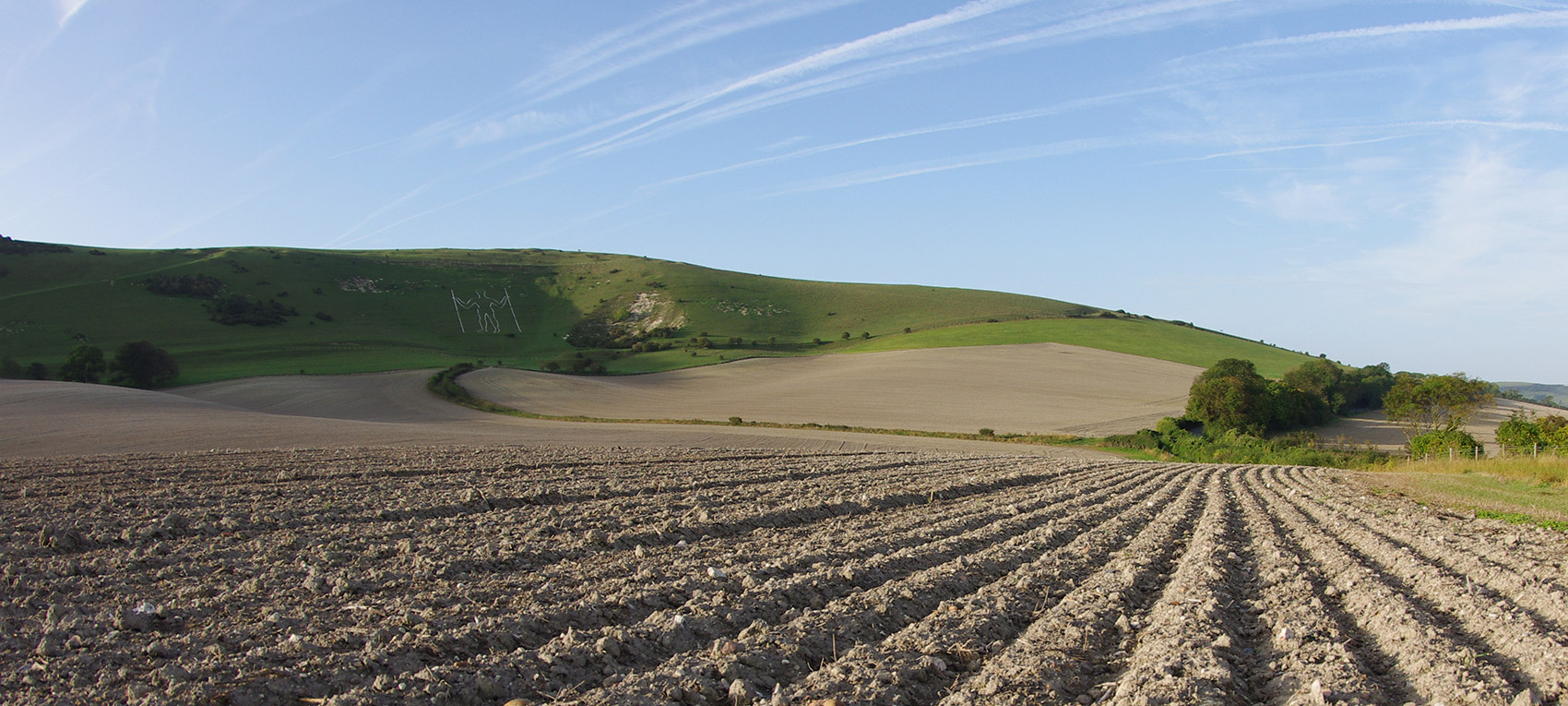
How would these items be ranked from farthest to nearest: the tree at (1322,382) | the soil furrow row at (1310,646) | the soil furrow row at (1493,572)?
the tree at (1322,382)
the soil furrow row at (1493,572)
the soil furrow row at (1310,646)

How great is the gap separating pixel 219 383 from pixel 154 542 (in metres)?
58.0

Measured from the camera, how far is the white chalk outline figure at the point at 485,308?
104 m

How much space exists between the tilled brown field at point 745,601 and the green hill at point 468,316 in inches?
2415

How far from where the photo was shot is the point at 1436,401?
52.9 metres

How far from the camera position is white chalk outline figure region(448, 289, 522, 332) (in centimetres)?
10431

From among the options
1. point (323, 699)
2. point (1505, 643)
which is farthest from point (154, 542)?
point (1505, 643)

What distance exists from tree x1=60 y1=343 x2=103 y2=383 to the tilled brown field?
5569 cm

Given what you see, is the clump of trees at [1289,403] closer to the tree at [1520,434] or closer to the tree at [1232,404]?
the tree at [1232,404]

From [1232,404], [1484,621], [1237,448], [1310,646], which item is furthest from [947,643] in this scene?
[1232,404]

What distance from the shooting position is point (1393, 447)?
5034 cm

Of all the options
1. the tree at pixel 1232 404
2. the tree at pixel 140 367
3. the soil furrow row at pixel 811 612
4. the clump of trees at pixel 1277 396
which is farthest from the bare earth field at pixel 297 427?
the soil furrow row at pixel 811 612

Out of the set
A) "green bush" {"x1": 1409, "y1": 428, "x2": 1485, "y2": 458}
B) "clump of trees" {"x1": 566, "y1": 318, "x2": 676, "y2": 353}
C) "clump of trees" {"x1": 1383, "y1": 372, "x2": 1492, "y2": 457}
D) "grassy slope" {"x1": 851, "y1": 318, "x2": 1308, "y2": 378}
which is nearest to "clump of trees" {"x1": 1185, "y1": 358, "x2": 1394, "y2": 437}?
"clump of trees" {"x1": 1383, "y1": 372, "x2": 1492, "y2": 457}

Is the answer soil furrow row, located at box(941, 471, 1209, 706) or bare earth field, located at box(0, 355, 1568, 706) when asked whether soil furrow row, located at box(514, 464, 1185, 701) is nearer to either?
bare earth field, located at box(0, 355, 1568, 706)

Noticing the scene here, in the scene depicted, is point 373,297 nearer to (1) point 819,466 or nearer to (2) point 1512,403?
(1) point 819,466
